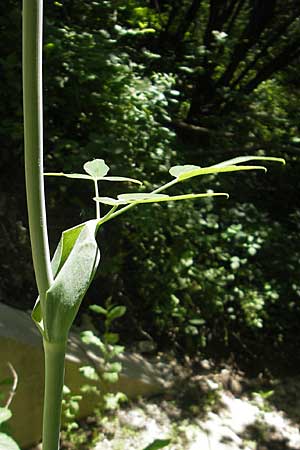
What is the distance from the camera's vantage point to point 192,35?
369 cm

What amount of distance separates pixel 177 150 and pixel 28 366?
134cm

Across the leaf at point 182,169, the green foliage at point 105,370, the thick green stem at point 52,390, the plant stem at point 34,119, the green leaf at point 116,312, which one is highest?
the plant stem at point 34,119

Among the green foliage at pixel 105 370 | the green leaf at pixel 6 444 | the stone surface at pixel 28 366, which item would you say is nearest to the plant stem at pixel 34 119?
the green leaf at pixel 6 444

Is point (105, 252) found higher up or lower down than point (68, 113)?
lower down

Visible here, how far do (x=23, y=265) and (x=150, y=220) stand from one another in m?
0.71

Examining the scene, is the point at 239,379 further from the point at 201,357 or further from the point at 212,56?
the point at 212,56

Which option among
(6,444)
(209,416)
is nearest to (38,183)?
(6,444)

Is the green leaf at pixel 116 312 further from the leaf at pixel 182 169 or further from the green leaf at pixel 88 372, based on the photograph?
the leaf at pixel 182 169

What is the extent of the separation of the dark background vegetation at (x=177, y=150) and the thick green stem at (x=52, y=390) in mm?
1943

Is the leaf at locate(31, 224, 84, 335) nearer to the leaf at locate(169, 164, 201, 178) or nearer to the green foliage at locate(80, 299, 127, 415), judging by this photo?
the leaf at locate(169, 164, 201, 178)

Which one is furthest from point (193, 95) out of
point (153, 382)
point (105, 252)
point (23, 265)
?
point (153, 382)

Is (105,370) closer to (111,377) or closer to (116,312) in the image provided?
(111,377)

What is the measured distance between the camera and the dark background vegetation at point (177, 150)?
2545mm

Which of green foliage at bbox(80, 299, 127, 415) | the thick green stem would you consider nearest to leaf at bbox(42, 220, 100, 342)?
the thick green stem
